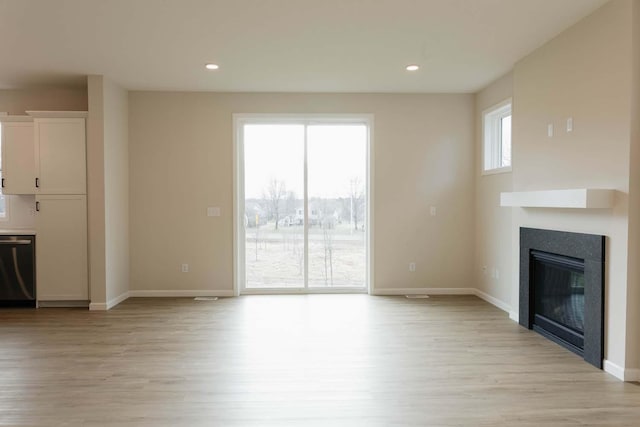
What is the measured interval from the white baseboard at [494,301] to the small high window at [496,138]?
1587 millimetres

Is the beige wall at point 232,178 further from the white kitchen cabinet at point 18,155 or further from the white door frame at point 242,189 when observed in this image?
the white kitchen cabinet at point 18,155

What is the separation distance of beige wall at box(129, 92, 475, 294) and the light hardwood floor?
1023mm

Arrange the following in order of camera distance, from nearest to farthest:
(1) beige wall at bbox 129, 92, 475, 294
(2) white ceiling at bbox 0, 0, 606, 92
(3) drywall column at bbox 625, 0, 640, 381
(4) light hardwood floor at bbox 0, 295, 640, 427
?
(4) light hardwood floor at bbox 0, 295, 640, 427 < (3) drywall column at bbox 625, 0, 640, 381 < (2) white ceiling at bbox 0, 0, 606, 92 < (1) beige wall at bbox 129, 92, 475, 294

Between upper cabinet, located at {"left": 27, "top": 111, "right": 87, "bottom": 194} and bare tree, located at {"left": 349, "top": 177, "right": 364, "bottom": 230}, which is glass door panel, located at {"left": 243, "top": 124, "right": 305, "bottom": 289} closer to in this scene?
bare tree, located at {"left": 349, "top": 177, "right": 364, "bottom": 230}

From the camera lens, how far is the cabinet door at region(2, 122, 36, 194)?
17.1 feet

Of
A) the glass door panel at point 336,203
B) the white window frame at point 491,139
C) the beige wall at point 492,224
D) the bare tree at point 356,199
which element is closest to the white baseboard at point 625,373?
the beige wall at point 492,224

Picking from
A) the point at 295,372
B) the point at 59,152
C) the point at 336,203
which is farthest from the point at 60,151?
the point at 295,372

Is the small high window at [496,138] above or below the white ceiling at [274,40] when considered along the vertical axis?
below

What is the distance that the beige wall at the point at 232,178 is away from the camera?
18.9 feet

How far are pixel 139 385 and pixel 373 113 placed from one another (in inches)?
171

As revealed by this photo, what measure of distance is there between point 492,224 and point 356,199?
5.94 feet

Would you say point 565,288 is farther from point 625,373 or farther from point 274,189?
point 274,189

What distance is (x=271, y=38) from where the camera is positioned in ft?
12.5

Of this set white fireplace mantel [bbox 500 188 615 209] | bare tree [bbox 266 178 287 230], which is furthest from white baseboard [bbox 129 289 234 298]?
white fireplace mantel [bbox 500 188 615 209]
